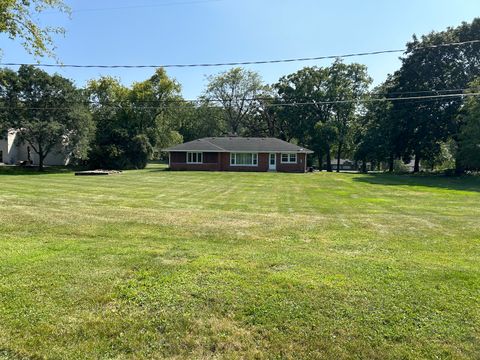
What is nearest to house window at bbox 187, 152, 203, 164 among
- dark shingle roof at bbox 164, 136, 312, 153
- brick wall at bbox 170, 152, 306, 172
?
brick wall at bbox 170, 152, 306, 172

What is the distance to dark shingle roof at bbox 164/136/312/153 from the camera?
3991 centimetres

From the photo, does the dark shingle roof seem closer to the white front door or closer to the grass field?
the white front door

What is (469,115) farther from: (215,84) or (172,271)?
(215,84)

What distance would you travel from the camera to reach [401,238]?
25.4ft

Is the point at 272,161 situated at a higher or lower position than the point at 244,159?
lower

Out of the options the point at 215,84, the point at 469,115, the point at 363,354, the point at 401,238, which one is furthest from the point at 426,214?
the point at 215,84

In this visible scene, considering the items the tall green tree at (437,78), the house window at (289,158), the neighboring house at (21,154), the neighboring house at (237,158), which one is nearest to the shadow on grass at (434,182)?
the tall green tree at (437,78)

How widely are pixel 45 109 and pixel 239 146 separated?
66.9ft

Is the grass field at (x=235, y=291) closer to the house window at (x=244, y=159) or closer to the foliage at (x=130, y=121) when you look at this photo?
the house window at (x=244, y=159)

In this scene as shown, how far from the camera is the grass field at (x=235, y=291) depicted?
3.47 m

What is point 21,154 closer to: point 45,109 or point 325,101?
point 45,109

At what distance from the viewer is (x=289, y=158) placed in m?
40.0

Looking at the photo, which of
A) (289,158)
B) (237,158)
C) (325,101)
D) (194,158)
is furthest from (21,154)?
(325,101)

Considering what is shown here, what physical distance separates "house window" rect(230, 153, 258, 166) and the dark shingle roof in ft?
2.25
